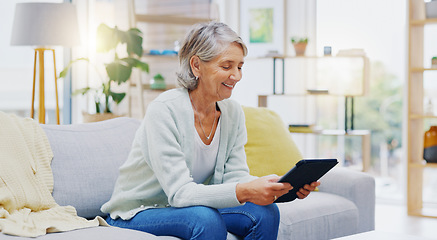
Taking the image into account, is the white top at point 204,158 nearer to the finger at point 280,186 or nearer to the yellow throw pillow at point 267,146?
the finger at point 280,186

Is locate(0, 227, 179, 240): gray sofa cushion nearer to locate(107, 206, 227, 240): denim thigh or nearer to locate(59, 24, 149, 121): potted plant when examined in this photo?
locate(107, 206, 227, 240): denim thigh

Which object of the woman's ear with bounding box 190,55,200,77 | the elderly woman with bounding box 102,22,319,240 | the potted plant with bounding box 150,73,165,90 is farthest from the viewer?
the potted plant with bounding box 150,73,165,90

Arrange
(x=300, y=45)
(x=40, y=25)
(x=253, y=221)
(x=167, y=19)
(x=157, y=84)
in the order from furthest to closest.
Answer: (x=167, y=19)
(x=157, y=84)
(x=300, y=45)
(x=40, y=25)
(x=253, y=221)

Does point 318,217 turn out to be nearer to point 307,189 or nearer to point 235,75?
point 307,189

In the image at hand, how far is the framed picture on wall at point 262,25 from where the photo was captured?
18.2ft

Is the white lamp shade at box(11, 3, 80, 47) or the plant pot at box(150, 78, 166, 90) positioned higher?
the white lamp shade at box(11, 3, 80, 47)

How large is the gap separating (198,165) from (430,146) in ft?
10.0

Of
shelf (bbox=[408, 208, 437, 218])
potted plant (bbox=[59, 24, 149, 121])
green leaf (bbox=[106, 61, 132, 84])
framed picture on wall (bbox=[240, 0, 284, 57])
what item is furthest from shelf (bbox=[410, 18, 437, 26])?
green leaf (bbox=[106, 61, 132, 84])

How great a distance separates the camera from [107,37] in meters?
4.93

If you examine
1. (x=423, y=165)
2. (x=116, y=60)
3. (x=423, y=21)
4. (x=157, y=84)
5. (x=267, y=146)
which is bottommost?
(x=423, y=165)

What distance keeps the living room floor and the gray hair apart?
8.05 ft

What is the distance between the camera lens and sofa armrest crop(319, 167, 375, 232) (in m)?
2.87

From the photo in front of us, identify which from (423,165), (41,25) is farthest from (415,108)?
(41,25)

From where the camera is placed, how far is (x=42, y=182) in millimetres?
2125
